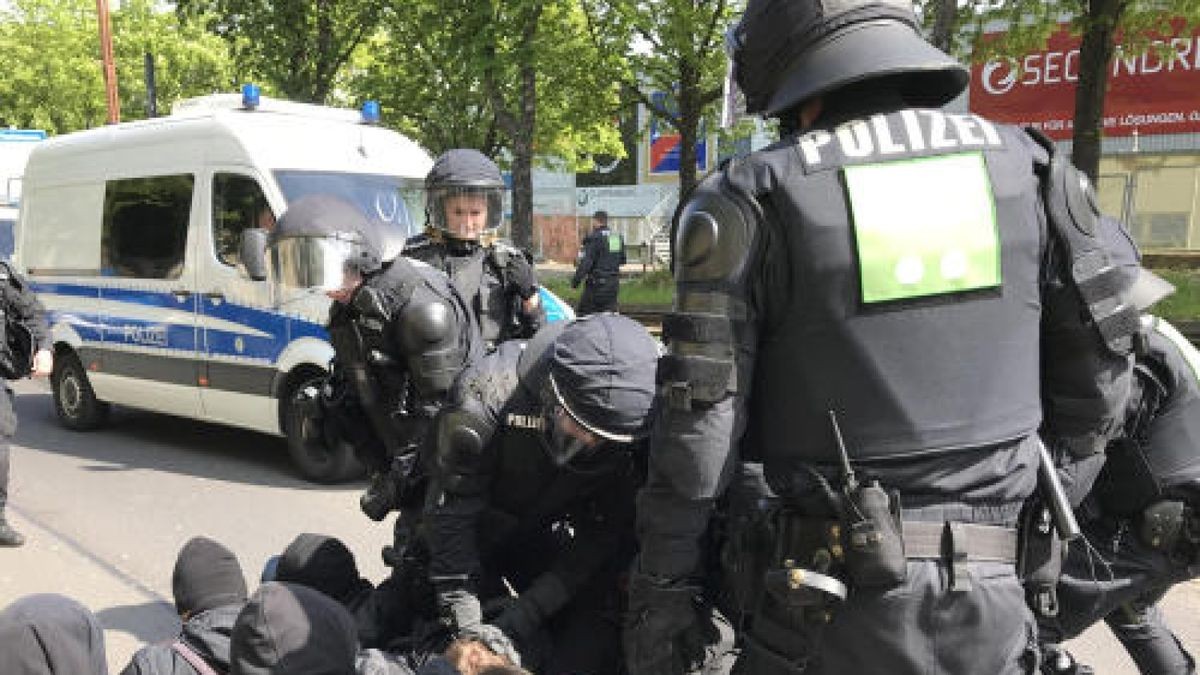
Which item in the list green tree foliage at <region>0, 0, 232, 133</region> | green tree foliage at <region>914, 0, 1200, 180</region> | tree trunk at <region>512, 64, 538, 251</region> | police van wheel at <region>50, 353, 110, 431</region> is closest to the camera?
police van wheel at <region>50, 353, 110, 431</region>

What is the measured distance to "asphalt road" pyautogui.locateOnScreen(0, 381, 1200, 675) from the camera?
4.09 meters

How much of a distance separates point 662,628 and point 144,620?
303 cm

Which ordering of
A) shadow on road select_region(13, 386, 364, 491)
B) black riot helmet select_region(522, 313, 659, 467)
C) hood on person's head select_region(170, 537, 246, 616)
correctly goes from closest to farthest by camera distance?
1. black riot helmet select_region(522, 313, 659, 467)
2. hood on person's head select_region(170, 537, 246, 616)
3. shadow on road select_region(13, 386, 364, 491)

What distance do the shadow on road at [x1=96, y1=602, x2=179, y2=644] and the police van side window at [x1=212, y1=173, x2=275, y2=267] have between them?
2.58 meters

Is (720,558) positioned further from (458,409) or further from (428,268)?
(428,268)

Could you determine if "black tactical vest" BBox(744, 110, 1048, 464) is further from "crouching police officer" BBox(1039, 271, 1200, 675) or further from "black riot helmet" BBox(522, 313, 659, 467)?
"crouching police officer" BBox(1039, 271, 1200, 675)

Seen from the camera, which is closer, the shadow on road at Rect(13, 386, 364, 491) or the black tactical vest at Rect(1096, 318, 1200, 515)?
the black tactical vest at Rect(1096, 318, 1200, 515)

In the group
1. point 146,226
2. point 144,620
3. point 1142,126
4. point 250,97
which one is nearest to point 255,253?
point 144,620

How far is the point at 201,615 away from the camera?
8.60ft

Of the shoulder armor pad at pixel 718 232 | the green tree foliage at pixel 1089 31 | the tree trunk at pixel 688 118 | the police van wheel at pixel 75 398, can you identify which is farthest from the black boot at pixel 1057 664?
the tree trunk at pixel 688 118

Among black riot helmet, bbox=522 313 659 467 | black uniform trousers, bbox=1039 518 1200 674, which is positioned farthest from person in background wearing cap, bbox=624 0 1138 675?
black uniform trousers, bbox=1039 518 1200 674

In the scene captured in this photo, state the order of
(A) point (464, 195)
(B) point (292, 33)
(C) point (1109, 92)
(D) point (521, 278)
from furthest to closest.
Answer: (C) point (1109, 92)
(B) point (292, 33)
(D) point (521, 278)
(A) point (464, 195)

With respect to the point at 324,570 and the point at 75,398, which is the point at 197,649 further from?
the point at 75,398

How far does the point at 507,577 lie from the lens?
3014 millimetres
